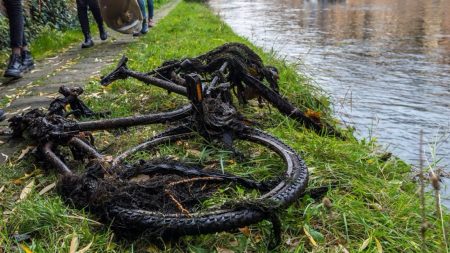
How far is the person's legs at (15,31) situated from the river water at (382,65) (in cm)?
337

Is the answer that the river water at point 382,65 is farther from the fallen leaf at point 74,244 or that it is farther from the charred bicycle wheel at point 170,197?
the fallen leaf at point 74,244

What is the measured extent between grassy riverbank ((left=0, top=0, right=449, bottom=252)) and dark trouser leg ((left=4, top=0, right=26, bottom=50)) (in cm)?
173

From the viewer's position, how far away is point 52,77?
5.48 m

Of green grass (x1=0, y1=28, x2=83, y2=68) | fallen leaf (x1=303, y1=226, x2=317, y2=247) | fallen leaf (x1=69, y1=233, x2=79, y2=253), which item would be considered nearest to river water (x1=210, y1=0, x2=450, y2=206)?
fallen leaf (x1=303, y1=226, x2=317, y2=247)

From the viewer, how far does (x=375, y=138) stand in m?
3.98

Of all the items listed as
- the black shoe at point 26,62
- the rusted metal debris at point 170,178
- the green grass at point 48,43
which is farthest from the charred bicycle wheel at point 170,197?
the green grass at point 48,43

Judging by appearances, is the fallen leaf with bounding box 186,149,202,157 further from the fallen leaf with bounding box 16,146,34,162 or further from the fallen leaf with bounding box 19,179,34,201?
the fallen leaf with bounding box 16,146,34,162

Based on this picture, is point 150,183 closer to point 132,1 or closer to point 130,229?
point 130,229

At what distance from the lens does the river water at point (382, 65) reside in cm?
431

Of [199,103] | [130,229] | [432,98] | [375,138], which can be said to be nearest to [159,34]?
[432,98]

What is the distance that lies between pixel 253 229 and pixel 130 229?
0.54 m

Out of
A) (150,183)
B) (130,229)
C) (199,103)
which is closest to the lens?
(130,229)

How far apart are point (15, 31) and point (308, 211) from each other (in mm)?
4092

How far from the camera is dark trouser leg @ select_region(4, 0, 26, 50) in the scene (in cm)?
500
